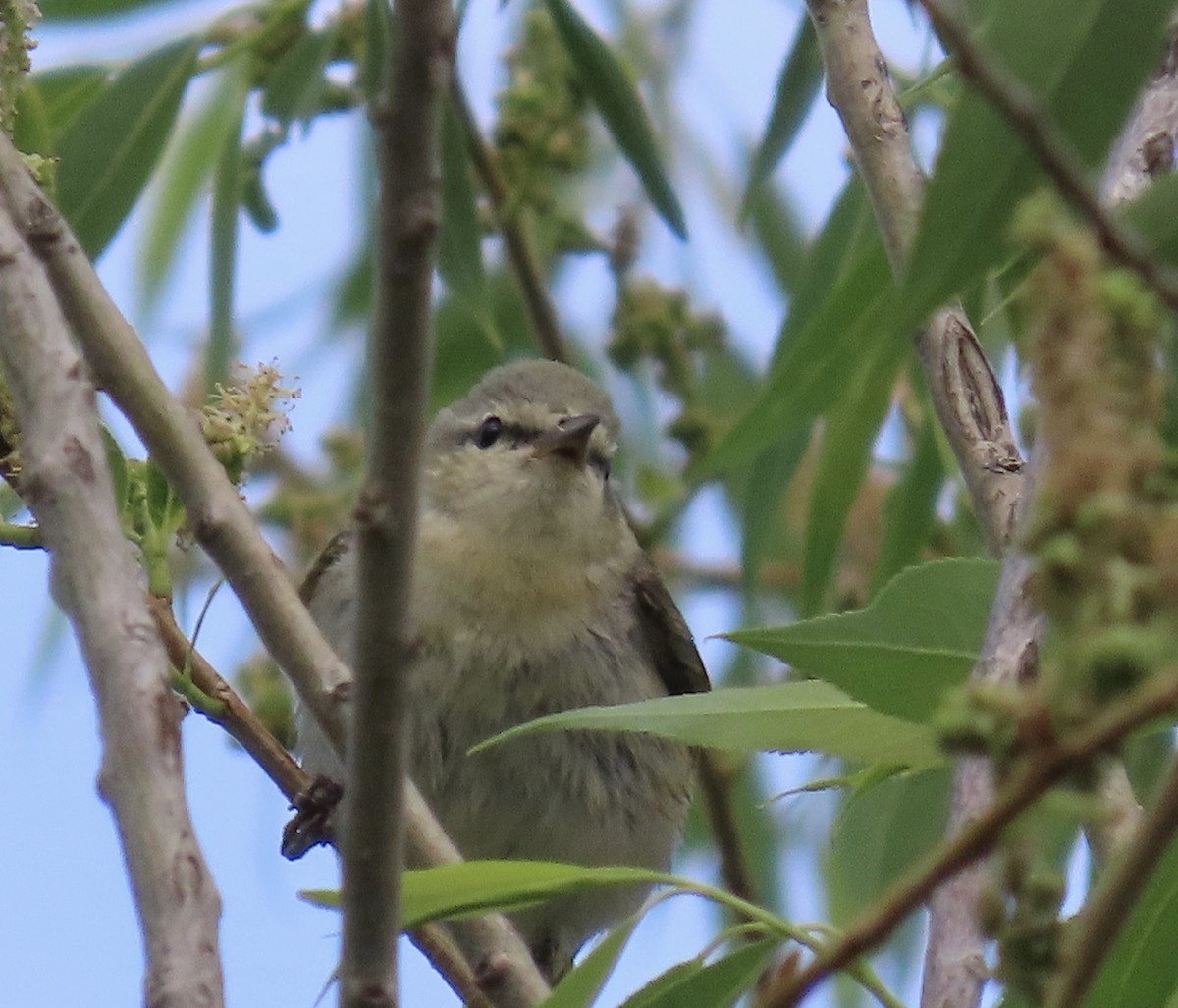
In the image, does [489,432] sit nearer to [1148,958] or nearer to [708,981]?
[708,981]

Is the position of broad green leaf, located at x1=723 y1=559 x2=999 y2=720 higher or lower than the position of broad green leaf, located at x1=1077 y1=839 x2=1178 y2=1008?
higher

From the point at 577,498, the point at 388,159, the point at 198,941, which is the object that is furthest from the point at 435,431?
the point at 388,159

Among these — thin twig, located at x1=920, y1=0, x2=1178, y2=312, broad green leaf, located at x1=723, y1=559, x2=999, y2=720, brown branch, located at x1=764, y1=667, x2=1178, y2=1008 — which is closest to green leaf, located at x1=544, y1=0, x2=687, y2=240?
broad green leaf, located at x1=723, y1=559, x2=999, y2=720

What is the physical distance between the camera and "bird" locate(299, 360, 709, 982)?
11.3 feet

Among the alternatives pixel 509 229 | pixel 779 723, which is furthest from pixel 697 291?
pixel 779 723

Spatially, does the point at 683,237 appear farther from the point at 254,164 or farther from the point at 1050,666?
the point at 1050,666

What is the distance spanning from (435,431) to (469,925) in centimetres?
241

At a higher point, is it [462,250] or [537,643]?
[462,250]

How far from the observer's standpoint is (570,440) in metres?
3.52

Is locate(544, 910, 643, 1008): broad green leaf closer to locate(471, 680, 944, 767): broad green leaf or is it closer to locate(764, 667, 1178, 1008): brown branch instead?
locate(471, 680, 944, 767): broad green leaf

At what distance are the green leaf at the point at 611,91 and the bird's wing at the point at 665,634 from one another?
0.88m

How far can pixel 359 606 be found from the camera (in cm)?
112

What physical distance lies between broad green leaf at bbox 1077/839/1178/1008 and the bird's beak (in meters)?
2.02

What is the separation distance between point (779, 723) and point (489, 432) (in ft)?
7.19
